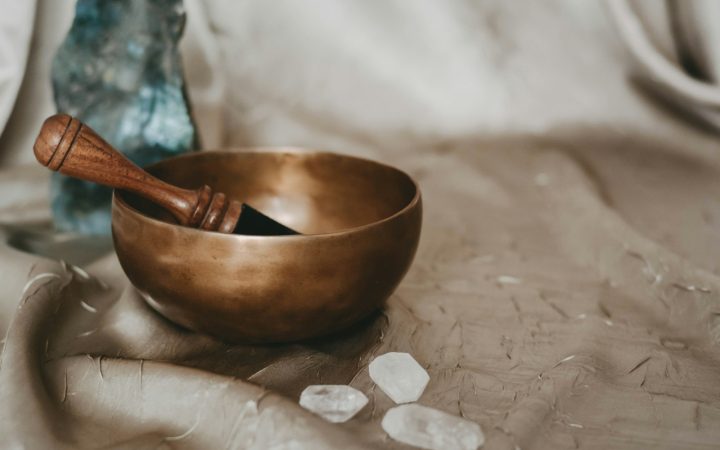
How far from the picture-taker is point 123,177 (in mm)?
845

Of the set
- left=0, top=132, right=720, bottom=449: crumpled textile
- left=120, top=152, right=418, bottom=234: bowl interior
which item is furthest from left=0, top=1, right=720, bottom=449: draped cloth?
left=120, top=152, right=418, bottom=234: bowl interior

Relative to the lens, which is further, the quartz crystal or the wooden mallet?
the quartz crystal

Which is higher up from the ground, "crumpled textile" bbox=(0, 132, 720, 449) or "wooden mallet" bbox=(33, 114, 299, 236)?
"wooden mallet" bbox=(33, 114, 299, 236)

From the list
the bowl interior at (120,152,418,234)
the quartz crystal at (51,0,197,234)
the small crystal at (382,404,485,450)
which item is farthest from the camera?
the quartz crystal at (51,0,197,234)

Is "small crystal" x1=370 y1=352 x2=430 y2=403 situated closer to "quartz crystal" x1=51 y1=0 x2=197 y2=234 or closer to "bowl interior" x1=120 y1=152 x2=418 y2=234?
"bowl interior" x1=120 y1=152 x2=418 y2=234

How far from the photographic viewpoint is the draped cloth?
2.51 feet

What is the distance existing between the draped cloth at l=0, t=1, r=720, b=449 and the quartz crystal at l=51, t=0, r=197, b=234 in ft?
0.25

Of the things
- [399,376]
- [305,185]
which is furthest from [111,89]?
[399,376]

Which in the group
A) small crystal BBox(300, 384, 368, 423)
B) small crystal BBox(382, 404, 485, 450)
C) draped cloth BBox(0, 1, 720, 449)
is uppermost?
small crystal BBox(382, 404, 485, 450)

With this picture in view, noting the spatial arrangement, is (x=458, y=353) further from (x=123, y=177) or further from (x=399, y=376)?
(x=123, y=177)

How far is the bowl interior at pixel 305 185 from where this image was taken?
1075 millimetres

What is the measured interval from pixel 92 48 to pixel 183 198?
0.51 meters

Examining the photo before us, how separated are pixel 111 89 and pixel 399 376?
750mm

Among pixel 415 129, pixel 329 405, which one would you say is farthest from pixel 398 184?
pixel 415 129
